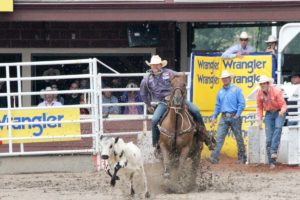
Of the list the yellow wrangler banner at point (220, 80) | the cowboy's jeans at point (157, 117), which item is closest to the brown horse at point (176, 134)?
the cowboy's jeans at point (157, 117)

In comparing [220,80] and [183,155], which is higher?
[220,80]

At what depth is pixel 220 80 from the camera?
16859 millimetres

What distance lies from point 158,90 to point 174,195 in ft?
6.44

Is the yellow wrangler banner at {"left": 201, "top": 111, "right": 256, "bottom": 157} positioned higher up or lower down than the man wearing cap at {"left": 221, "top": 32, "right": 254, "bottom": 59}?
lower down

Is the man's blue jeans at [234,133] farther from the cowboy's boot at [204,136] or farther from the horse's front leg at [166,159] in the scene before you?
the horse's front leg at [166,159]

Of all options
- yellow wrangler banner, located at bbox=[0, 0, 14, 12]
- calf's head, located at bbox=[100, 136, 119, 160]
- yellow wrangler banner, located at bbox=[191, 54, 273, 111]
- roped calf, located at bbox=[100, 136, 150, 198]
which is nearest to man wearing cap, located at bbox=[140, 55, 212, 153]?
roped calf, located at bbox=[100, 136, 150, 198]

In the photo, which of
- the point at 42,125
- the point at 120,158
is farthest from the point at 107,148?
the point at 42,125

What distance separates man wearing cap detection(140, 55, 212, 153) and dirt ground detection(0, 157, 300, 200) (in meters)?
0.85

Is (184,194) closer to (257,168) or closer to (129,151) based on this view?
(129,151)

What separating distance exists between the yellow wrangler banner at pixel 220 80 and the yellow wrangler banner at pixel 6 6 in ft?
13.0

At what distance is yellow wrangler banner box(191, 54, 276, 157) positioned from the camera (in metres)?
16.5

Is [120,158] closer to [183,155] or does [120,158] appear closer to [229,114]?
[183,155]

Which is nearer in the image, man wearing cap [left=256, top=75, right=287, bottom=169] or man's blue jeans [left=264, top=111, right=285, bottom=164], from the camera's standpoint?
man wearing cap [left=256, top=75, right=287, bottom=169]

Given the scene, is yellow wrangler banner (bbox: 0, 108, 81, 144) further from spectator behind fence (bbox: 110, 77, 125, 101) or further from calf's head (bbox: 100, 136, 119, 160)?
calf's head (bbox: 100, 136, 119, 160)
